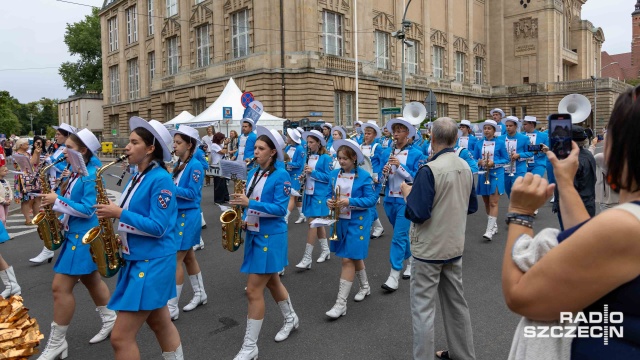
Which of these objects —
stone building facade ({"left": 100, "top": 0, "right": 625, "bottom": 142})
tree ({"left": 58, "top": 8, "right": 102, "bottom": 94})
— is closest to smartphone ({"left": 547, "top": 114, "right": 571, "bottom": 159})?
stone building facade ({"left": 100, "top": 0, "right": 625, "bottom": 142})

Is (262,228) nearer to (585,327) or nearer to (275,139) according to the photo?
(275,139)

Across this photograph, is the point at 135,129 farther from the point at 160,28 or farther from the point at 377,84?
the point at 160,28

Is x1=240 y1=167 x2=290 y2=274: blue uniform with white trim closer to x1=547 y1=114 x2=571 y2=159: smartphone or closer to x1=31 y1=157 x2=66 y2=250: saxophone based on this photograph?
x1=31 y1=157 x2=66 y2=250: saxophone

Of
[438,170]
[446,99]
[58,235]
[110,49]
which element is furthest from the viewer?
[110,49]

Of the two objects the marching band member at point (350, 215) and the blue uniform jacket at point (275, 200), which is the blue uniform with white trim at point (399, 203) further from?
the blue uniform jacket at point (275, 200)

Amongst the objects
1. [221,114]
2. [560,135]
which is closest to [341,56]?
[221,114]

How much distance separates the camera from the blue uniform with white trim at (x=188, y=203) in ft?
18.2

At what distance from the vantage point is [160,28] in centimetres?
3825

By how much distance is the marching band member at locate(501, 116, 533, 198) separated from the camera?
33.6 feet

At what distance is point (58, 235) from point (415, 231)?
3814mm

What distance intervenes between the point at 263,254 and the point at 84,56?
6790cm

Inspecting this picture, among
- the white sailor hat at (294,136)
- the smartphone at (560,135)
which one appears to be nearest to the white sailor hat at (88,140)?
Result: the smartphone at (560,135)

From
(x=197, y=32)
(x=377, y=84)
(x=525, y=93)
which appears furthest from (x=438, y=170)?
(x=525, y=93)

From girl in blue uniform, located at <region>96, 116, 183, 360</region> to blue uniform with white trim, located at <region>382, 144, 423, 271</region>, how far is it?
3.31m
